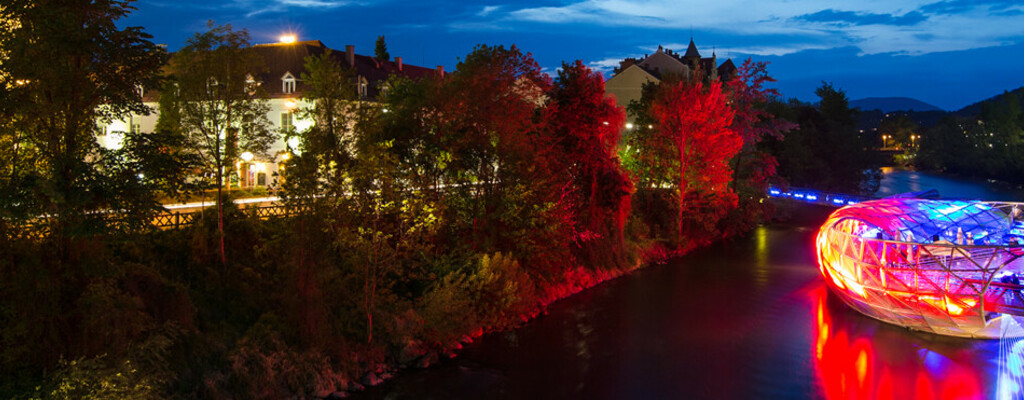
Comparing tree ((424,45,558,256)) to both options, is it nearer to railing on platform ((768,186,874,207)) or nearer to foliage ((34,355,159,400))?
foliage ((34,355,159,400))

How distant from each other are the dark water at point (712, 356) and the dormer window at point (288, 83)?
17.7 meters

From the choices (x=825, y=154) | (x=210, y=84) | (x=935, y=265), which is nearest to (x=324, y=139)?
(x=210, y=84)

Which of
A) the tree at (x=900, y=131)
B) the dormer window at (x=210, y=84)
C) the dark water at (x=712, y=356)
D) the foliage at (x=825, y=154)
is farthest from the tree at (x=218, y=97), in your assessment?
the tree at (x=900, y=131)

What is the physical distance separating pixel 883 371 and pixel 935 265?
3.60 m

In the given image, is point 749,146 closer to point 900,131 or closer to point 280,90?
point 280,90

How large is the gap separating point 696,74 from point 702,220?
7766 millimetres

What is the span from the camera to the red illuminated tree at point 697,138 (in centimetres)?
3469

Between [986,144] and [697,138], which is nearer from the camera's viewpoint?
[697,138]

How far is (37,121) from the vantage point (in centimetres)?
1217

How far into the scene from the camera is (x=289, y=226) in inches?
627

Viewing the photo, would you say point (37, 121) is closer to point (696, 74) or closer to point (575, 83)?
point (575, 83)

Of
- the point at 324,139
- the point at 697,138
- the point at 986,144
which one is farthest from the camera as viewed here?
the point at 986,144

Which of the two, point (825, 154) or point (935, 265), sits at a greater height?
point (825, 154)

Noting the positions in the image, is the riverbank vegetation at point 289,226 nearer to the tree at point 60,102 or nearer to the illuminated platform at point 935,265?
the tree at point 60,102
